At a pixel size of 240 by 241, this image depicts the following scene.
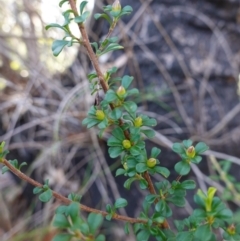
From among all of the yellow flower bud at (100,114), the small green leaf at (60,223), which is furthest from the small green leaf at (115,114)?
the small green leaf at (60,223)

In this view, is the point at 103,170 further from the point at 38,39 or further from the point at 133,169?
the point at 133,169

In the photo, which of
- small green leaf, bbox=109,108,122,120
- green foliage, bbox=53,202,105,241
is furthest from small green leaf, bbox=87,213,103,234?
small green leaf, bbox=109,108,122,120

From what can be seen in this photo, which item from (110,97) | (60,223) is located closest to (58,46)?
(110,97)

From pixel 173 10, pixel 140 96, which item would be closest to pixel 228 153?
pixel 140 96

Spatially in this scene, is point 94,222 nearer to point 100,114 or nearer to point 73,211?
point 73,211

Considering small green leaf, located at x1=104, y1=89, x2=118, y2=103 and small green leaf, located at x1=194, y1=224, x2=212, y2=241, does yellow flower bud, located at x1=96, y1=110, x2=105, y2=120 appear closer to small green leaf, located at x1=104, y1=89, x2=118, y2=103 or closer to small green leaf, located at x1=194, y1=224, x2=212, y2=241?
small green leaf, located at x1=104, y1=89, x2=118, y2=103

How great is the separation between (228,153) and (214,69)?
23 cm

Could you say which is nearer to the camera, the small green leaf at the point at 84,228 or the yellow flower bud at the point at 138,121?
the small green leaf at the point at 84,228

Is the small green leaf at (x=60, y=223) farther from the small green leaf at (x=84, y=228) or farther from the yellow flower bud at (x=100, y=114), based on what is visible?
the yellow flower bud at (x=100, y=114)

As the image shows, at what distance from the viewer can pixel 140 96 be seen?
1011 mm

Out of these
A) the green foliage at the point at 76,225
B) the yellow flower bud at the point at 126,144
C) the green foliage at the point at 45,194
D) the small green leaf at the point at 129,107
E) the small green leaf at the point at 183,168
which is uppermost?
the small green leaf at the point at 129,107

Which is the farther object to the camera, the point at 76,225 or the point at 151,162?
the point at 151,162

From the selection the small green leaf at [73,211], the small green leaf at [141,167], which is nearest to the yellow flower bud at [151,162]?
the small green leaf at [141,167]

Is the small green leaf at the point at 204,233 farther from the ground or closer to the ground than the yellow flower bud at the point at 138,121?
closer to the ground
